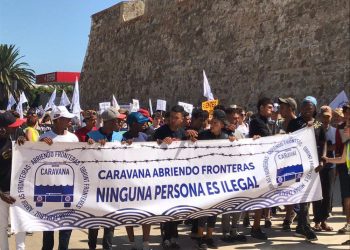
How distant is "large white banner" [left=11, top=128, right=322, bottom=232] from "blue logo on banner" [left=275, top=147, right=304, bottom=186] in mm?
11

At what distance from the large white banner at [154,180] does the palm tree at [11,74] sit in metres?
35.6

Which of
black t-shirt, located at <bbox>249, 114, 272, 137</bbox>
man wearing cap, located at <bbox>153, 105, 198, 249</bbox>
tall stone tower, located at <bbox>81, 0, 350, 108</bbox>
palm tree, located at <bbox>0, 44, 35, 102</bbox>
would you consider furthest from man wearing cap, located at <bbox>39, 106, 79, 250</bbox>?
palm tree, located at <bbox>0, 44, 35, 102</bbox>

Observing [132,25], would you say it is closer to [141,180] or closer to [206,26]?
[206,26]

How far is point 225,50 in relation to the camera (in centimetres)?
1753

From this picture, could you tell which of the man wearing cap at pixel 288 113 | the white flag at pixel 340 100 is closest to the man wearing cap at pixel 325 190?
the man wearing cap at pixel 288 113

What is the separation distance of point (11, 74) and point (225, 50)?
2701 centimetres

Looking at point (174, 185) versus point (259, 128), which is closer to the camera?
point (174, 185)

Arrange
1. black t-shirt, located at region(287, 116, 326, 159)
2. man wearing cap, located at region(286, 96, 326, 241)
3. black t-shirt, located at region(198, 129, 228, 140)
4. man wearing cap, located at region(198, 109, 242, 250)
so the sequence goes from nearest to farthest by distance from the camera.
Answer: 1. man wearing cap, located at region(198, 109, 242, 250)
2. black t-shirt, located at region(198, 129, 228, 140)
3. man wearing cap, located at region(286, 96, 326, 241)
4. black t-shirt, located at region(287, 116, 326, 159)

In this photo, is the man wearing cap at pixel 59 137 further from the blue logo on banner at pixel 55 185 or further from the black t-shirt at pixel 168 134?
the black t-shirt at pixel 168 134

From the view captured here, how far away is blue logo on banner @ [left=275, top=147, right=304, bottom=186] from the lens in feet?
18.7

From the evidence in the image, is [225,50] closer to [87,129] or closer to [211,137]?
[87,129]

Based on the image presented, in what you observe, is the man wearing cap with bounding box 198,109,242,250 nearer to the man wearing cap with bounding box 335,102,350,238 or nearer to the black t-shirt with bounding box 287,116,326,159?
the black t-shirt with bounding box 287,116,326,159

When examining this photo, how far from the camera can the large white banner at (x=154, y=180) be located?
474cm

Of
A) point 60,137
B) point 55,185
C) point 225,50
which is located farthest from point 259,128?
point 225,50
